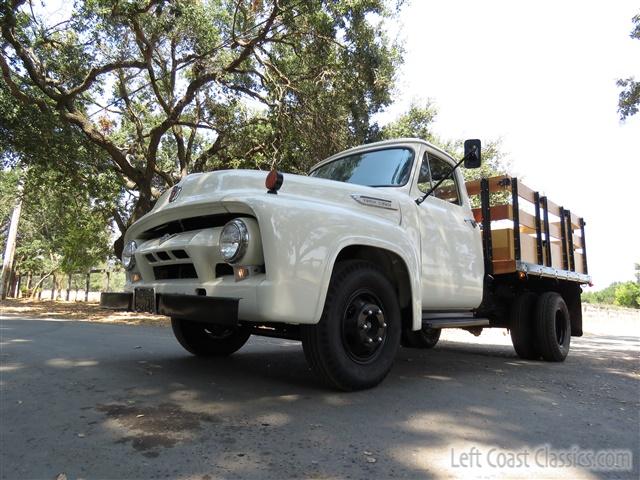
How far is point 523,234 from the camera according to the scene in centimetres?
558

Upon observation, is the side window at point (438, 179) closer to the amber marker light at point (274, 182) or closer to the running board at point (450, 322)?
the running board at point (450, 322)

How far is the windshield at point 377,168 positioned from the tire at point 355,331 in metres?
1.06

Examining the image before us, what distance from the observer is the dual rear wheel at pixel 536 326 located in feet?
19.0

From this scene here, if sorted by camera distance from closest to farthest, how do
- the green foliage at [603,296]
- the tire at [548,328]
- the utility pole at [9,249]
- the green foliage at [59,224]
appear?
the tire at [548,328]
the green foliage at [59,224]
the utility pole at [9,249]
the green foliage at [603,296]

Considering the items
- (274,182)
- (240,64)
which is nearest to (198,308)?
(274,182)

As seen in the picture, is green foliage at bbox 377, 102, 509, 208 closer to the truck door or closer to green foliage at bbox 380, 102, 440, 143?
green foliage at bbox 380, 102, 440, 143

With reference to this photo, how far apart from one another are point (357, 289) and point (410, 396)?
0.91m

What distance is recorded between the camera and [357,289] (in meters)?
3.46

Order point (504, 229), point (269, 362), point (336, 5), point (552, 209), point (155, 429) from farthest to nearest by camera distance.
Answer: point (336, 5)
point (552, 209)
point (504, 229)
point (269, 362)
point (155, 429)

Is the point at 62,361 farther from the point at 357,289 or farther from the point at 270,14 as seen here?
the point at 270,14

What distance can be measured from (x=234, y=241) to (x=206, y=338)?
2140mm

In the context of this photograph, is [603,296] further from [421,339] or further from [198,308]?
[198,308]

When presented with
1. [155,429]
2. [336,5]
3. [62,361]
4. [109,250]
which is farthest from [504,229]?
[109,250]

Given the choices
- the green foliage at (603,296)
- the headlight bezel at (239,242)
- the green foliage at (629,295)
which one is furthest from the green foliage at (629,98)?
the green foliage at (603,296)
